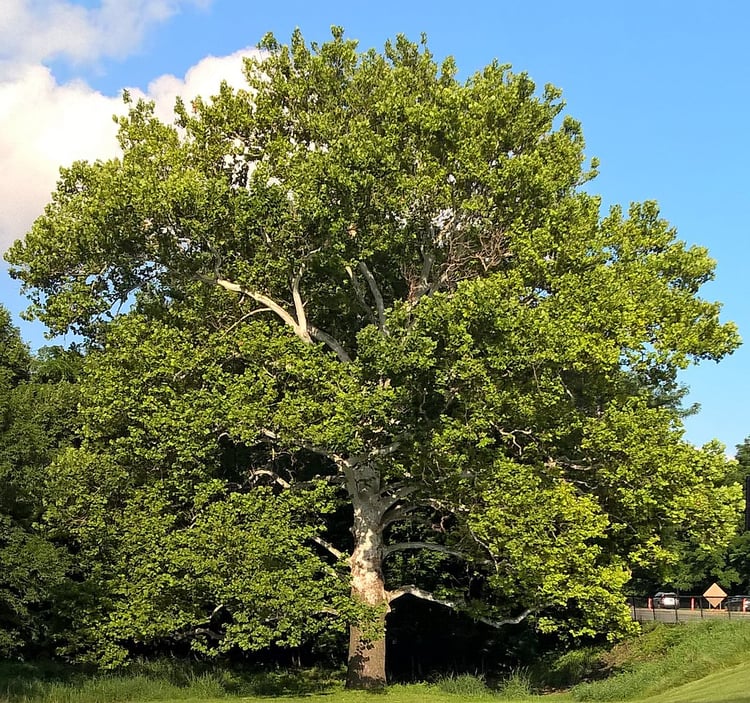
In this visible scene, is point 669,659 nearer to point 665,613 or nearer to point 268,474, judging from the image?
point 268,474

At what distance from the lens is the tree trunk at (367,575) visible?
26.2 m

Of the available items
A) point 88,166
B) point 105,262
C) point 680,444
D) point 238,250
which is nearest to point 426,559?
point 680,444

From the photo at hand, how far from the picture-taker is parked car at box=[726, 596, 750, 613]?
44812mm

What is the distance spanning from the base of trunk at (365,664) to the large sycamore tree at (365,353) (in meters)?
0.09

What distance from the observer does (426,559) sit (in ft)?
103

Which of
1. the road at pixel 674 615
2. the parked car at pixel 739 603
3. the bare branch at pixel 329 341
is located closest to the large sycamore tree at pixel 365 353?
the bare branch at pixel 329 341

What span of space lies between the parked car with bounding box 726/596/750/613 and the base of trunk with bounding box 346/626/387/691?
2632 cm

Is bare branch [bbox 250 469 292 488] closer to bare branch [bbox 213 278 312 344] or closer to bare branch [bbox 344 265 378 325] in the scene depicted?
bare branch [bbox 213 278 312 344]

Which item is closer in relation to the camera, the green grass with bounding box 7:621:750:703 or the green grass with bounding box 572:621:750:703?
the green grass with bounding box 572:621:750:703

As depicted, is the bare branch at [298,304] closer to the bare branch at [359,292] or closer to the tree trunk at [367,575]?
the bare branch at [359,292]

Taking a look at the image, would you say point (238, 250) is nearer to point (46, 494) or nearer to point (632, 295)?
point (46, 494)

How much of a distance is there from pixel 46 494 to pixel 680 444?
19315 millimetres

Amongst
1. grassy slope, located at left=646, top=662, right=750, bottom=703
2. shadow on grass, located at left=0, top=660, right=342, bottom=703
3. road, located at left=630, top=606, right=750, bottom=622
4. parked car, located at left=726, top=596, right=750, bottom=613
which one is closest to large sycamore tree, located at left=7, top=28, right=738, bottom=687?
shadow on grass, located at left=0, top=660, right=342, bottom=703

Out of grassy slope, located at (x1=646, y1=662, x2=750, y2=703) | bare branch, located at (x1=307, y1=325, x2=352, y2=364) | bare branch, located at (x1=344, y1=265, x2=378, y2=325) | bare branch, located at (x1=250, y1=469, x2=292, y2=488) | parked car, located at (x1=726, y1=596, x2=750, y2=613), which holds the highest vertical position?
bare branch, located at (x1=344, y1=265, x2=378, y2=325)
